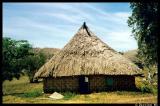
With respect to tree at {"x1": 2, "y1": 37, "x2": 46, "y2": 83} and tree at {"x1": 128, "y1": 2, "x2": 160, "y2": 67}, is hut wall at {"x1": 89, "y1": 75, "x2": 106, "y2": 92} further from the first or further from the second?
tree at {"x1": 2, "y1": 37, "x2": 46, "y2": 83}

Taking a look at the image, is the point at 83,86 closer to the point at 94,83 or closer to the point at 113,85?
the point at 94,83

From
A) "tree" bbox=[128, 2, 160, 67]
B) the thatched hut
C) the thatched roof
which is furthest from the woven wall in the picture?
"tree" bbox=[128, 2, 160, 67]

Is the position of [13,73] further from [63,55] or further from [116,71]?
[116,71]

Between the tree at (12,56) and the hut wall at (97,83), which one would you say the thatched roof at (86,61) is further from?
the tree at (12,56)

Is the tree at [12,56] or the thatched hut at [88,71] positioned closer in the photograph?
the thatched hut at [88,71]

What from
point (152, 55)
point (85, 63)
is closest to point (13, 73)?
point (85, 63)

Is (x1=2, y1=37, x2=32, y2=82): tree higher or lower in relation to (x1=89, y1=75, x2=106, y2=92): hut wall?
higher

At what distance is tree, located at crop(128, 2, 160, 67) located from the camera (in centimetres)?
1739

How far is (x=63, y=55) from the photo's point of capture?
23578 mm

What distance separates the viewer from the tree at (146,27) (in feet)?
57.1

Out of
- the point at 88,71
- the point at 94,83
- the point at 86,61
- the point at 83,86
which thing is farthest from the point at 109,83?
the point at 86,61

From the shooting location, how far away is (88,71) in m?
21.8

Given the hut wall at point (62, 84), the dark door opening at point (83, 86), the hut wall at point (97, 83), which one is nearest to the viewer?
the hut wall at point (97, 83)

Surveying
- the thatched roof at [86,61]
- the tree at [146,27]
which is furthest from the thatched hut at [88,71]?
the tree at [146,27]
